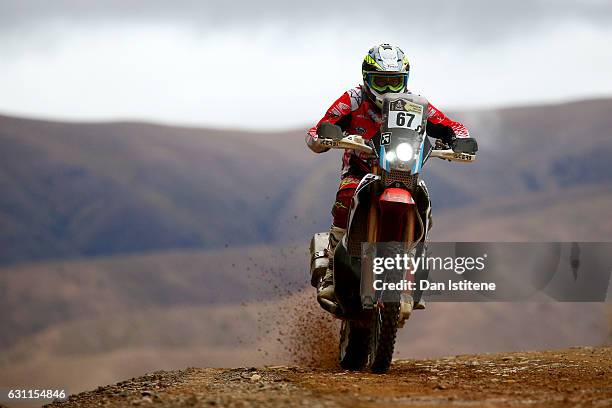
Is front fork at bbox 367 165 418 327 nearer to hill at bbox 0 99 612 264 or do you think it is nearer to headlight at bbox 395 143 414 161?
headlight at bbox 395 143 414 161

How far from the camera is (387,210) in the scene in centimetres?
1423

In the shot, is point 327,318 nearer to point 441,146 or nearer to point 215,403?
point 441,146

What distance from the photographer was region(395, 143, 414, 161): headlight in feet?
46.7

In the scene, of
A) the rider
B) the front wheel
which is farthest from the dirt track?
the rider

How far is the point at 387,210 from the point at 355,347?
7.46 feet

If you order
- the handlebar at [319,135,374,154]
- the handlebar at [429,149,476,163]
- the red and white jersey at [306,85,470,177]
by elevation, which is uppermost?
the red and white jersey at [306,85,470,177]

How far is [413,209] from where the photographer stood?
14336 millimetres

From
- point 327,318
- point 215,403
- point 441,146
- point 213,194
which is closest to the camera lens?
point 215,403

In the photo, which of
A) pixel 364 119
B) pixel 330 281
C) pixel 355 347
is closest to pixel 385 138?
pixel 364 119

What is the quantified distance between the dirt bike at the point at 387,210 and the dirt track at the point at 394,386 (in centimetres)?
67

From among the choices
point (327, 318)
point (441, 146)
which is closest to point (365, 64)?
point (441, 146)

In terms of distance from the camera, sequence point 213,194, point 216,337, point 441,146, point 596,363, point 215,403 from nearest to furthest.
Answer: point 215,403, point 441,146, point 596,363, point 216,337, point 213,194

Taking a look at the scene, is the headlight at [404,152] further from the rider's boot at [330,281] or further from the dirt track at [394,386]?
the dirt track at [394,386]

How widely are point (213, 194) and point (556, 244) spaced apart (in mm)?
143351
